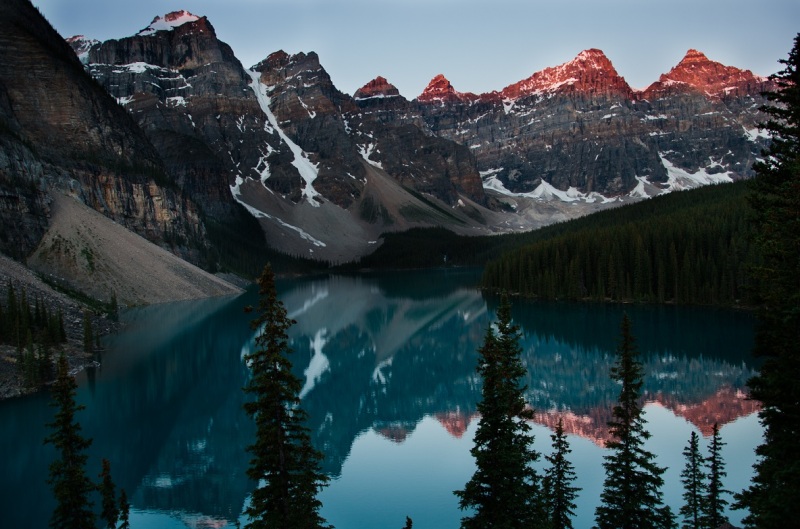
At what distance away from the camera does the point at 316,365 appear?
55812 mm

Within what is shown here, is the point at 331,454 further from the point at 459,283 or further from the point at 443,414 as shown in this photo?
the point at 459,283

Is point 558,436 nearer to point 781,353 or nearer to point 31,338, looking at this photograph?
point 781,353

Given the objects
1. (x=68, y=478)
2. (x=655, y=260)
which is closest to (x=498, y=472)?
A: (x=68, y=478)

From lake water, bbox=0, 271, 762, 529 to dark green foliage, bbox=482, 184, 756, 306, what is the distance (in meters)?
8.15

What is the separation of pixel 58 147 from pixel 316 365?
273 feet

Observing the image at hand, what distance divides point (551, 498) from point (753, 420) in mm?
22231

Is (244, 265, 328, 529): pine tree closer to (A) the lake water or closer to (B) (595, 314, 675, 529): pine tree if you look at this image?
(B) (595, 314, 675, 529): pine tree

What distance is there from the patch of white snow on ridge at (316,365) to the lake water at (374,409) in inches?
12.4

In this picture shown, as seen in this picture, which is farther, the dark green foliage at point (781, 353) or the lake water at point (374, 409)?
the lake water at point (374, 409)

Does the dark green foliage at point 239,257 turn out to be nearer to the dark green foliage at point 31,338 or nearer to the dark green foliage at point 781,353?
the dark green foliage at point 31,338

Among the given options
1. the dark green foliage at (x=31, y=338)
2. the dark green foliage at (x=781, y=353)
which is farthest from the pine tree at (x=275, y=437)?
the dark green foliage at (x=31, y=338)

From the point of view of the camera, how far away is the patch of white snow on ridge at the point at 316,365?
47.6m

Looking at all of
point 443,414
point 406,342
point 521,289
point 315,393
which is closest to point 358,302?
point 521,289

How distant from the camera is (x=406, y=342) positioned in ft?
223
